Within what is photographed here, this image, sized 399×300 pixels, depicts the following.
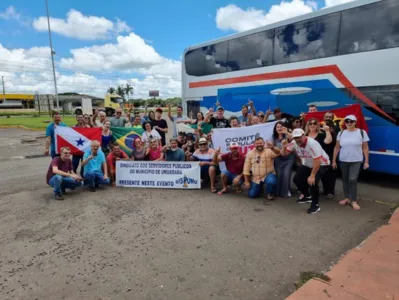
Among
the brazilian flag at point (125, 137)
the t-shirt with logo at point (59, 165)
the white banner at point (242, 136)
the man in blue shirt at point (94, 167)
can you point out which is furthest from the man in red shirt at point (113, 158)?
the white banner at point (242, 136)

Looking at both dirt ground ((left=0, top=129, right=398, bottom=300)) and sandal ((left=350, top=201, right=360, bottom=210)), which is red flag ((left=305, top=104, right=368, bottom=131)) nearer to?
dirt ground ((left=0, top=129, right=398, bottom=300))

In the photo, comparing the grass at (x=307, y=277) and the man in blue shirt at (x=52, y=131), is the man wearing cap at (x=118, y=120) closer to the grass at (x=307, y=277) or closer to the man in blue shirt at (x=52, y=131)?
the man in blue shirt at (x=52, y=131)

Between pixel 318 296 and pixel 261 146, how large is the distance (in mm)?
3293

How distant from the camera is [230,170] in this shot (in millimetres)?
6211

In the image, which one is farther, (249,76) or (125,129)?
(249,76)

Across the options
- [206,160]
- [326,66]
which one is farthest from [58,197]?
[326,66]

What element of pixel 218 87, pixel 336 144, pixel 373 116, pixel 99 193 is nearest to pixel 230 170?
pixel 336 144

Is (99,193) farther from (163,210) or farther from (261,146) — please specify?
(261,146)

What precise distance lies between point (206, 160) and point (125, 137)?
253cm

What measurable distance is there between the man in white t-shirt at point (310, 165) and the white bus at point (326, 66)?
236 cm

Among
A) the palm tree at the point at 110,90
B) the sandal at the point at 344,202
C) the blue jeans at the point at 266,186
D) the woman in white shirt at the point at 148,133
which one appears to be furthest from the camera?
the palm tree at the point at 110,90

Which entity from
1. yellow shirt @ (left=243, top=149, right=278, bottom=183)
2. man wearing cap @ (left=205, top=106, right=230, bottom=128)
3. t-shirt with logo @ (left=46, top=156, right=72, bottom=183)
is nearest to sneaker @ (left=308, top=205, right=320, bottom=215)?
yellow shirt @ (left=243, top=149, right=278, bottom=183)

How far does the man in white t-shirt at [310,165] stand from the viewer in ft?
16.1

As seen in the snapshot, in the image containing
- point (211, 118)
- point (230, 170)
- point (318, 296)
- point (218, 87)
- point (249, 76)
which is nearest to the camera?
point (318, 296)
